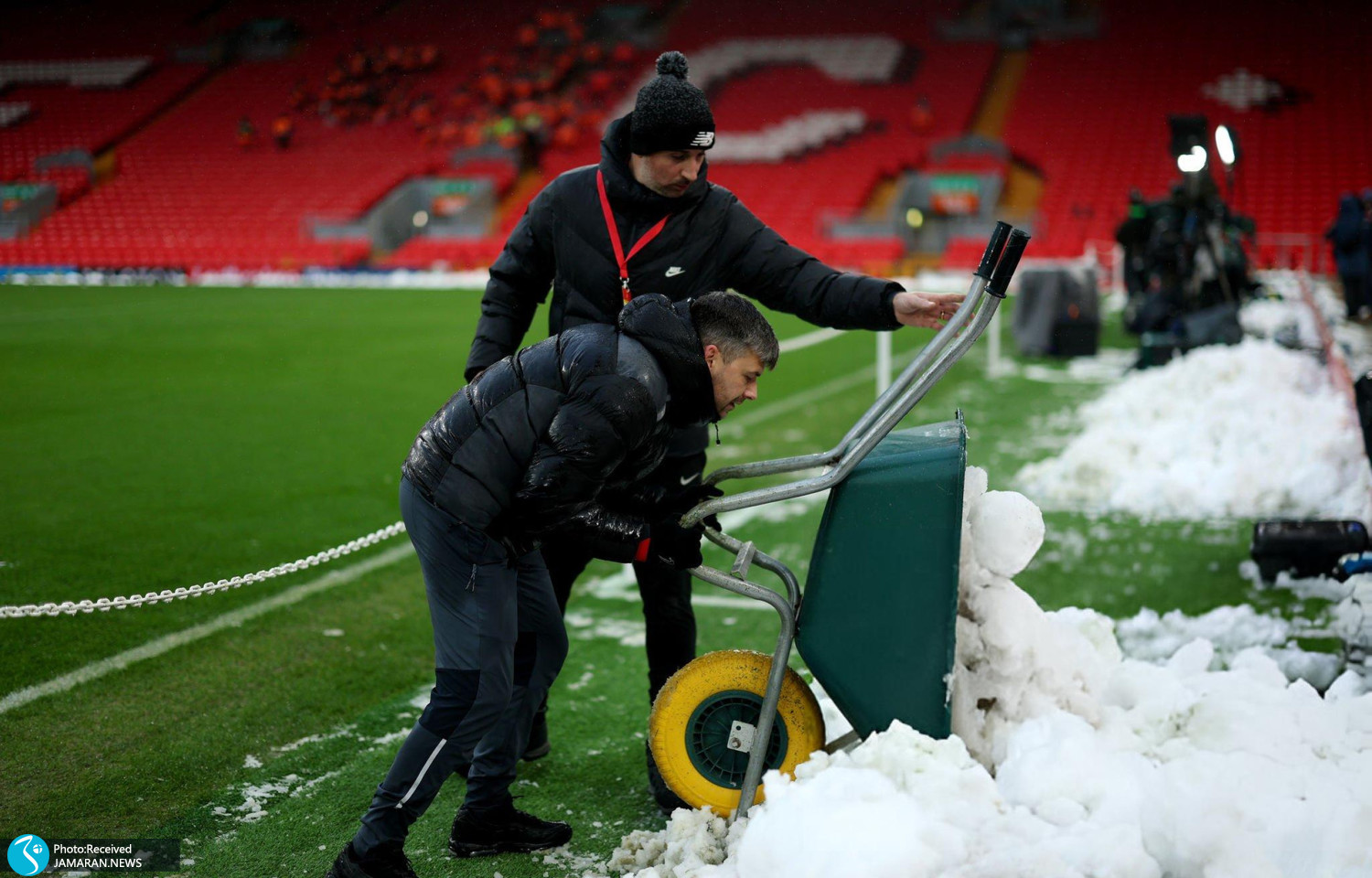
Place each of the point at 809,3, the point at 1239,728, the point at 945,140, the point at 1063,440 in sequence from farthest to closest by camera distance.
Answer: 1. the point at 809,3
2. the point at 945,140
3. the point at 1063,440
4. the point at 1239,728

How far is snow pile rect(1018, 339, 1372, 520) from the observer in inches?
243

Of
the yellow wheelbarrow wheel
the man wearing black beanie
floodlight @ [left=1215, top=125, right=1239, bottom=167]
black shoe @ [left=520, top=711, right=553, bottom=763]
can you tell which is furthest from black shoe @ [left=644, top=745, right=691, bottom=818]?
floodlight @ [left=1215, top=125, right=1239, bottom=167]

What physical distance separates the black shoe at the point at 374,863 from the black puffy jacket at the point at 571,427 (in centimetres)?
71

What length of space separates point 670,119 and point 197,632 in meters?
2.78

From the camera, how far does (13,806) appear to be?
3.12 metres

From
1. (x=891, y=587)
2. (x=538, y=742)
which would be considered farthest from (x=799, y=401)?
(x=891, y=587)

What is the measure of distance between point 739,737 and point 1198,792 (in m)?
0.99

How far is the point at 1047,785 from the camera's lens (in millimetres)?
2604

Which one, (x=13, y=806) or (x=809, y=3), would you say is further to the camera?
(x=809, y=3)

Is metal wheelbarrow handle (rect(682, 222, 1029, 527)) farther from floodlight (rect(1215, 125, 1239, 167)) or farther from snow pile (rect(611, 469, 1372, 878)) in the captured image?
floodlight (rect(1215, 125, 1239, 167))

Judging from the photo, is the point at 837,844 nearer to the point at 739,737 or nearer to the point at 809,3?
the point at 739,737

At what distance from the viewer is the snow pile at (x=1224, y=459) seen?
243 inches

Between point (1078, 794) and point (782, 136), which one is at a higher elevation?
point (782, 136)

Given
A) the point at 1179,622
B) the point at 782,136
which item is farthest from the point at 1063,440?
the point at 782,136
